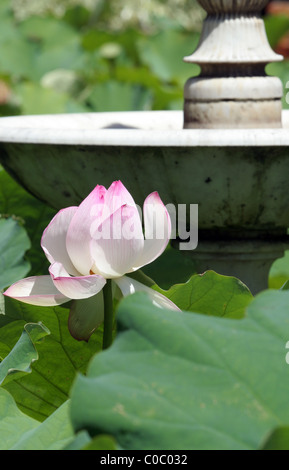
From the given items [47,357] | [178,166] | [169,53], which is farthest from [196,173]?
[169,53]

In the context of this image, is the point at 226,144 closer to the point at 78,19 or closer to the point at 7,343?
the point at 7,343

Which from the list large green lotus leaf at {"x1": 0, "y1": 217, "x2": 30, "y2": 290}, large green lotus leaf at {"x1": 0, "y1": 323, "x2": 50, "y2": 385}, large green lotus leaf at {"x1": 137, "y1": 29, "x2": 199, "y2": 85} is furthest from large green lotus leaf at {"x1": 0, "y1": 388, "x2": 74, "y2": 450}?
large green lotus leaf at {"x1": 137, "y1": 29, "x2": 199, "y2": 85}

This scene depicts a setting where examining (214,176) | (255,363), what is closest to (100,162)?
(214,176)

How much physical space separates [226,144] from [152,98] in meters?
1.57

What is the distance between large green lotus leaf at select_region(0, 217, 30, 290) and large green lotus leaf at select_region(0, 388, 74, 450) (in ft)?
1.28

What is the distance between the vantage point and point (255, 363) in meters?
0.67

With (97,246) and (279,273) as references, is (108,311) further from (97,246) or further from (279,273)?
(279,273)

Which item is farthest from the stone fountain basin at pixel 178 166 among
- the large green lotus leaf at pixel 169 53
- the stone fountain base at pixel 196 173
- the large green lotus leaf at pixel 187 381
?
the large green lotus leaf at pixel 169 53

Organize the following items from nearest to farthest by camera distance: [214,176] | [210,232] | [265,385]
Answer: [265,385], [214,176], [210,232]

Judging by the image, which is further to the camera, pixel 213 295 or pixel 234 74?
pixel 234 74

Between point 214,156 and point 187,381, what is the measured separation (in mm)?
577

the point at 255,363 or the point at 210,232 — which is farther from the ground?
the point at 255,363

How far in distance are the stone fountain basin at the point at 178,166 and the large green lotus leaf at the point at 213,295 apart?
248 millimetres

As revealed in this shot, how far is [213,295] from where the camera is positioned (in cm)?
98
